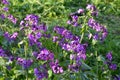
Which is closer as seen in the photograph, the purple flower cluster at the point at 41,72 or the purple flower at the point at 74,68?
the purple flower cluster at the point at 41,72

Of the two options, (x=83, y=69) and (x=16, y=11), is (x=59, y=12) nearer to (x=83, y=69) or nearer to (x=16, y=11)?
(x=16, y=11)

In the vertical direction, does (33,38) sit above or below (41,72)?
above

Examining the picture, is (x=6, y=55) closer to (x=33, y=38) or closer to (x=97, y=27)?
(x=33, y=38)

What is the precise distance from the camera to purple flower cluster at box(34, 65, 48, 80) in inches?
136

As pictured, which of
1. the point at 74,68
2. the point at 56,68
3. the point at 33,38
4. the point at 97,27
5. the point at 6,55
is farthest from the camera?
the point at 97,27

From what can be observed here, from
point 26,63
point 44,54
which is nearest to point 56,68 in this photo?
point 44,54

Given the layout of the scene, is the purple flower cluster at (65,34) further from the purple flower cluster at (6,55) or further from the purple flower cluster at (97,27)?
the purple flower cluster at (6,55)

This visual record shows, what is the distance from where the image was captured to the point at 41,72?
354 cm

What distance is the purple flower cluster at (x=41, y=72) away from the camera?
3.47 meters

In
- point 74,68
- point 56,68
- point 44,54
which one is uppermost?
point 44,54

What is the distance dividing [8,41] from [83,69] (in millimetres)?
1000

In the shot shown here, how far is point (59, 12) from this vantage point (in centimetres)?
609

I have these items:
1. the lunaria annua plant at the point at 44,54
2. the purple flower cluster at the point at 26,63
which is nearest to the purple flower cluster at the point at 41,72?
the lunaria annua plant at the point at 44,54

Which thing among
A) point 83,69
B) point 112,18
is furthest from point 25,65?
point 112,18
